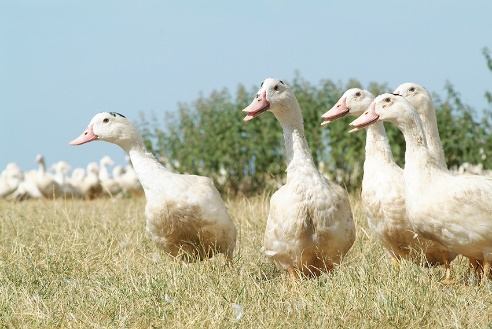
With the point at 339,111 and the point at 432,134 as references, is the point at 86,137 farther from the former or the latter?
the point at 432,134

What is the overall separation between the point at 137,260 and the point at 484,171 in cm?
603

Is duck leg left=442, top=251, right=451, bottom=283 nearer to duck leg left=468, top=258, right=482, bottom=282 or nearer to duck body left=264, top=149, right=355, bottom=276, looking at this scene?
duck leg left=468, top=258, right=482, bottom=282

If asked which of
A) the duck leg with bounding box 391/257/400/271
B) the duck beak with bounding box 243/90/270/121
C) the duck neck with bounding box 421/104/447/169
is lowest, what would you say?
the duck leg with bounding box 391/257/400/271

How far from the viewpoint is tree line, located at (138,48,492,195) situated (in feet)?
36.6

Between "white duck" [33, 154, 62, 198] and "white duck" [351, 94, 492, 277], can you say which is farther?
"white duck" [33, 154, 62, 198]

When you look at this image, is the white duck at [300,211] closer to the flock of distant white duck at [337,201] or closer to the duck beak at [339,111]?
the flock of distant white duck at [337,201]

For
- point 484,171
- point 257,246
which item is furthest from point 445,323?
point 484,171

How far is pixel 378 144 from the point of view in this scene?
572 cm

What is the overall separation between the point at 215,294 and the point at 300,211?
80 cm

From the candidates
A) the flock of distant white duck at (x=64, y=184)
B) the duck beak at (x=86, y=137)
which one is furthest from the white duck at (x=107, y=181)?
the duck beak at (x=86, y=137)

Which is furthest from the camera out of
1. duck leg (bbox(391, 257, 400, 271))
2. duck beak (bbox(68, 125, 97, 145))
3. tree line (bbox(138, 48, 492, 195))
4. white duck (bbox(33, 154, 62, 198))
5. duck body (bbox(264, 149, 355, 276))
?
white duck (bbox(33, 154, 62, 198))

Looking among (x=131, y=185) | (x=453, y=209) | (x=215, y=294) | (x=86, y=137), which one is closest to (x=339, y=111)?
(x=453, y=209)

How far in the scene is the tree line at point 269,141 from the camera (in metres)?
11.1


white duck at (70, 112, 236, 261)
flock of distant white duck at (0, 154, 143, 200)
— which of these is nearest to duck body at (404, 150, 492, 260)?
→ white duck at (70, 112, 236, 261)
